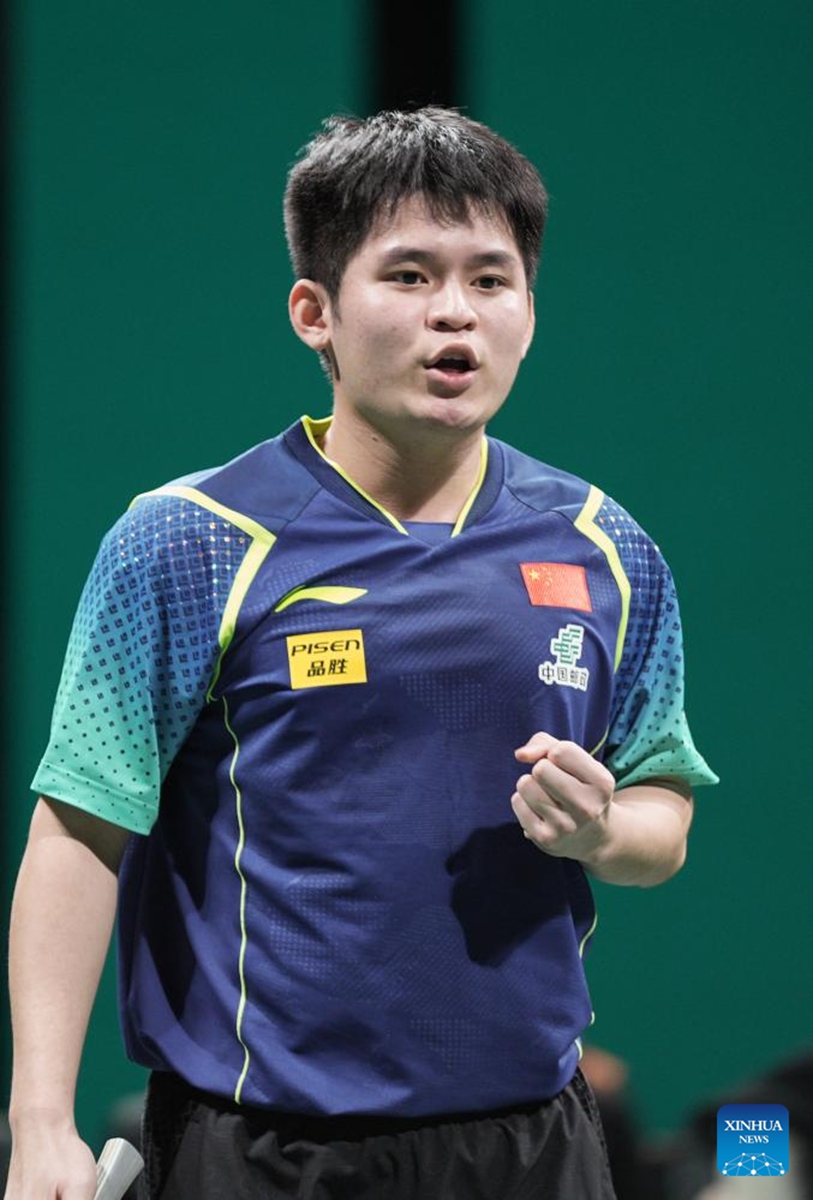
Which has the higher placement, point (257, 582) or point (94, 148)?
point (94, 148)

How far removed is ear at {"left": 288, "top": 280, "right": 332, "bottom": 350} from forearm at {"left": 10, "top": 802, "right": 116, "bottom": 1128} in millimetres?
481

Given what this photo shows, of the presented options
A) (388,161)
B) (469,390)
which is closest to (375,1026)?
(469,390)

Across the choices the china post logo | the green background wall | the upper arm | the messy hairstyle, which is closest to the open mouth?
the messy hairstyle

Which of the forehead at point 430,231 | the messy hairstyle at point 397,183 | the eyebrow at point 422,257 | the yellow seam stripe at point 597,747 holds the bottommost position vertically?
the yellow seam stripe at point 597,747

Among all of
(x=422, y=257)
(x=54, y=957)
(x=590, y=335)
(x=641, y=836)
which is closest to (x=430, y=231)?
(x=422, y=257)

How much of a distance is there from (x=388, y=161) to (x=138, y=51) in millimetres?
1993

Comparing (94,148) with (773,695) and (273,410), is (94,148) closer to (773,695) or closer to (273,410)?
(273,410)

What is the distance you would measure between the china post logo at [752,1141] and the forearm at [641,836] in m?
0.88

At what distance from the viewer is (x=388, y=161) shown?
5.49 feet

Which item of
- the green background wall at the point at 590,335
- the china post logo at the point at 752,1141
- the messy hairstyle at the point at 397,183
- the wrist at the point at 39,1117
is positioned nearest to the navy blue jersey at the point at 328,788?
the wrist at the point at 39,1117

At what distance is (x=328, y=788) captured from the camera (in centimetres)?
158

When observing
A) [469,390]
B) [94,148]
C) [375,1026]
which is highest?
[94,148]

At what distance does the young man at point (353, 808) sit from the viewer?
1574mm

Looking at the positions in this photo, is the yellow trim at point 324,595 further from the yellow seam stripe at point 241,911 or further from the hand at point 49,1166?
the hand at point 49,1166
